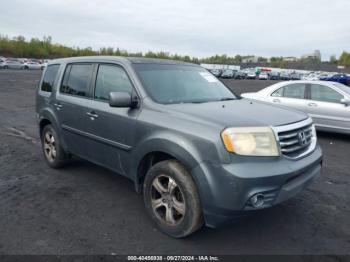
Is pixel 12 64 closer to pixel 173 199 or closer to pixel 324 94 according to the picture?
pixel 324 94

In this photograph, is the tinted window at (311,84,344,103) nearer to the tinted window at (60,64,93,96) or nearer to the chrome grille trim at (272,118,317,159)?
the chrome grille trim at (272,118,317,159)

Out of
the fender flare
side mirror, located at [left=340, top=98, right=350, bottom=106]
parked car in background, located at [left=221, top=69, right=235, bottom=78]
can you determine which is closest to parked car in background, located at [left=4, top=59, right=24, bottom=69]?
parked car in background, located at [left=221, top=69, right=235, bottom=78]

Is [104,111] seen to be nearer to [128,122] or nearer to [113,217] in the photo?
[128,122]

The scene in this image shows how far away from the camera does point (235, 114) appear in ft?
10.4

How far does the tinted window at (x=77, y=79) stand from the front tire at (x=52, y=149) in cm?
78

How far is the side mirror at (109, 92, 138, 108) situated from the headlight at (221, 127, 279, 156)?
1.17 meters

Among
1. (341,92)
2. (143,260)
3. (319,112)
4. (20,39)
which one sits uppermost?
(20,39)

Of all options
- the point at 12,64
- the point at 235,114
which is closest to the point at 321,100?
the point at 235,114

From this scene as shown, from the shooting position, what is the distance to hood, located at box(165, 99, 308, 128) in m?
2.95

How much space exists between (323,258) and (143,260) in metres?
1.68

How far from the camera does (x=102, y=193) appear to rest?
14.0 ft

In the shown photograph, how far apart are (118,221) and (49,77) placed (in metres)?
3.03

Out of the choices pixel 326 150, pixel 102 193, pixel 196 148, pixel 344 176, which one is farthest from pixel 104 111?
pixel 326 150

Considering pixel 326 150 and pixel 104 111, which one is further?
pixel 326 150
